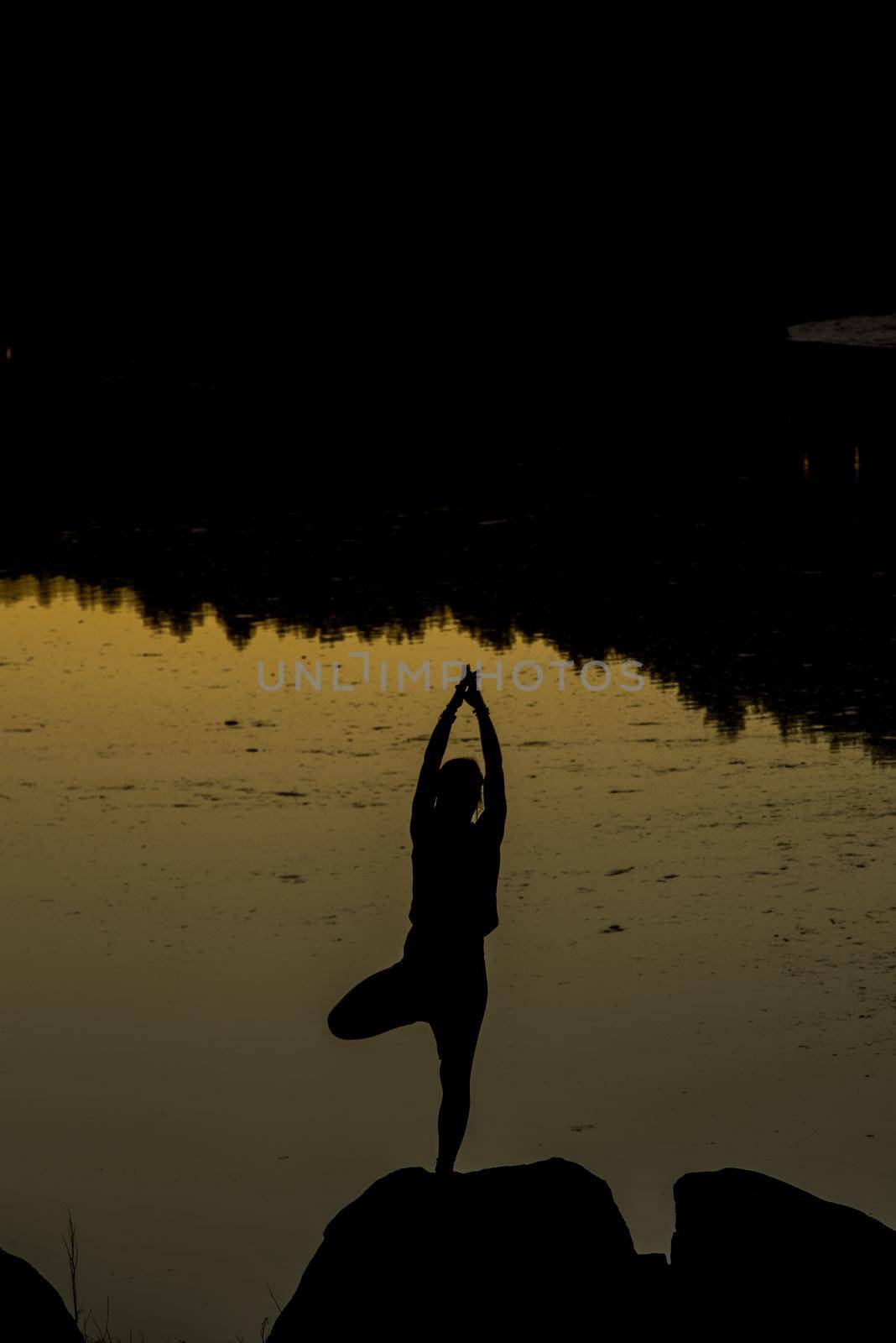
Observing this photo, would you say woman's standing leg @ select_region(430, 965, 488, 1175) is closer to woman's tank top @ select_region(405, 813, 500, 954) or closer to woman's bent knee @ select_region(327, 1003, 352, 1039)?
woman's tank top @ select_region(405, 813, 500, 954)

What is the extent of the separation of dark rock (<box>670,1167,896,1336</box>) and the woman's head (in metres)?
1.07

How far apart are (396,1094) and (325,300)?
101ft

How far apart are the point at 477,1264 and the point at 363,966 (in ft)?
11.3

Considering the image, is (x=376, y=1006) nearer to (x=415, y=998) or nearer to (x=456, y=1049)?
(x=415, y=998)

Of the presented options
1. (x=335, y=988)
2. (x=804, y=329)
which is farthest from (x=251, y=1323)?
(x=804, y=329)

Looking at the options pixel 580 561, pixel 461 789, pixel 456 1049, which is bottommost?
pixel 456 1049

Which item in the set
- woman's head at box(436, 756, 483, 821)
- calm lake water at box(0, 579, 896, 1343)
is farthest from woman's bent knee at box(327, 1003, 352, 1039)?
calm lake water at box(0, 579, 896, 1343)

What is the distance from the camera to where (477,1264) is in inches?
214

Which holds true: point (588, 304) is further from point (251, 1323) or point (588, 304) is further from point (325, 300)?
point (251, 1323)

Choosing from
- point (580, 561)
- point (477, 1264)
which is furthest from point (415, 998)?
point (580, 561)

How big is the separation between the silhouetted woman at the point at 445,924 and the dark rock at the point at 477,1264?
0.29 m

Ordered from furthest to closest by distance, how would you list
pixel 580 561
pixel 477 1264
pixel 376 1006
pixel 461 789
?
pixel 580 561 < pixel 461 789 < pixel 376 1006 < pixel 477 1264

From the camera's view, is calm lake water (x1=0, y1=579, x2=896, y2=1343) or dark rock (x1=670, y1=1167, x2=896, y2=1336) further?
calm lake water (x1=0, y1=579, x2=896, y2=1343)

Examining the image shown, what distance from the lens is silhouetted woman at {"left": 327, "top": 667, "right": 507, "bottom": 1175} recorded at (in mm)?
5707
